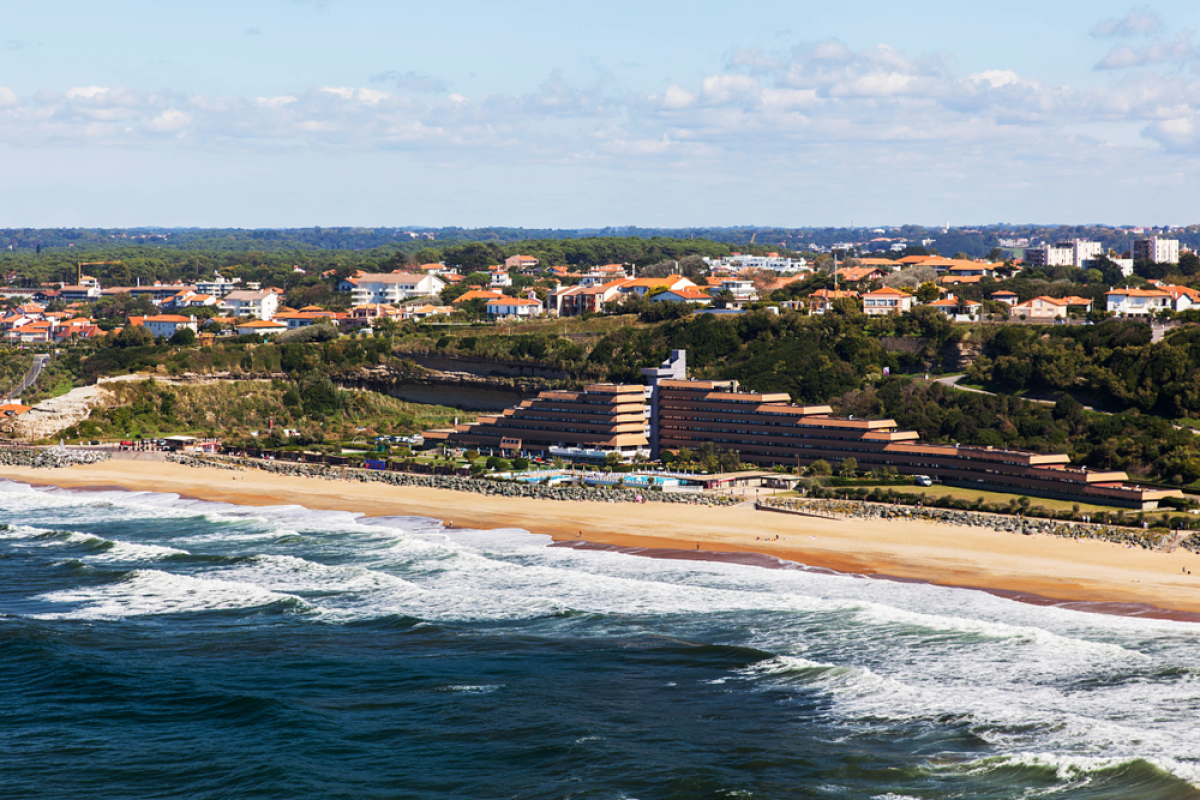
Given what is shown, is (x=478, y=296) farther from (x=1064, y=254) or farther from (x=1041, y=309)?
(x=1064, y=254)

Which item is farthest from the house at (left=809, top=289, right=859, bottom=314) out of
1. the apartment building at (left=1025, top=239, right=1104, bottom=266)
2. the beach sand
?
the apartment building at (left=1025, top=239, right=1104, bottom=266)

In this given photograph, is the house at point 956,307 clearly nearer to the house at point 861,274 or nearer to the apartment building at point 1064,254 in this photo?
the house at point 861,274

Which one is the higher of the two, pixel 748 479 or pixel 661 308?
pixel 661 308

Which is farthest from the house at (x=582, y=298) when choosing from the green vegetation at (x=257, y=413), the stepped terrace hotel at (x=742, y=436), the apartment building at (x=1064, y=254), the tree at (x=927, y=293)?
the apartment building at (x=1064, y=254)

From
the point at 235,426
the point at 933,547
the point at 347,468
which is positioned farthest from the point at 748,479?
the point at 235,426

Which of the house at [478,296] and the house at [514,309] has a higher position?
the house at [478,296]

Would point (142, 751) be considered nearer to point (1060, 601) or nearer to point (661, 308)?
point (1060, 601)

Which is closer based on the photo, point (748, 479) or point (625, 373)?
point (748, 479)
